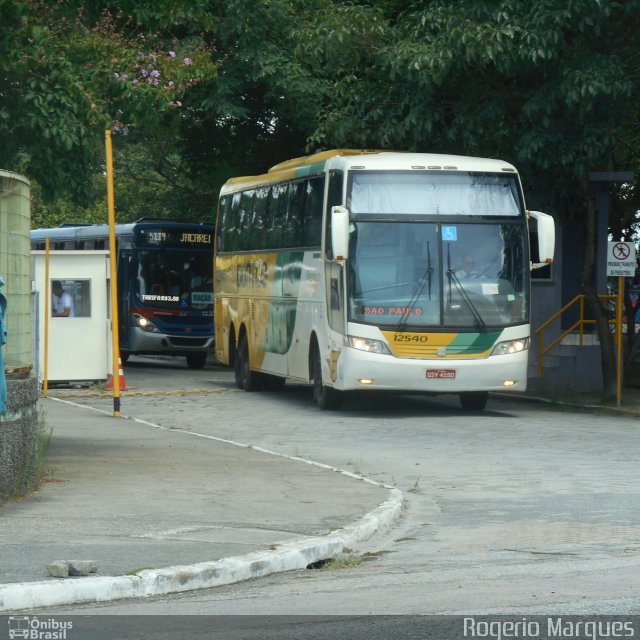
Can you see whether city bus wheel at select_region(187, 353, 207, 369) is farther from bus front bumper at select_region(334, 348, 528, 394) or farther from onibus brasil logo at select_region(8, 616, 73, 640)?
onibus brasil logo at select_region(8, 616, 73, 640)

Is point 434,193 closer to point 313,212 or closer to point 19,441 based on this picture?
point 313,212

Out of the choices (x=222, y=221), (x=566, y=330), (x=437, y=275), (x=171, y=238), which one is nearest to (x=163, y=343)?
(x=171, y=238)

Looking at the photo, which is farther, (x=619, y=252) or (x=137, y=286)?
(x=137, y=286)

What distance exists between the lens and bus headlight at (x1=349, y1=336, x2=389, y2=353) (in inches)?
838

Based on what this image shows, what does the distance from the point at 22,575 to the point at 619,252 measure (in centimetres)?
1671

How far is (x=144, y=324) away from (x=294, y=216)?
11.3m

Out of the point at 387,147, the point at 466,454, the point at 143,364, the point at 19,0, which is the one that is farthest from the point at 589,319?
the point at 19,0

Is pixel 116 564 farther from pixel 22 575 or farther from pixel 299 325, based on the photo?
pixel 299 325

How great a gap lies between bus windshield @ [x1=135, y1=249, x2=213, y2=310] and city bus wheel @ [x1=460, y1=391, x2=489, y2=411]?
1326 cm

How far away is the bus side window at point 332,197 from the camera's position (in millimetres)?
21906

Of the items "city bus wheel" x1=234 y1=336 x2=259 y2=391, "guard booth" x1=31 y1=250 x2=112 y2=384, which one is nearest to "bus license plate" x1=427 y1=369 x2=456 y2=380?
"city bus wheel" x1=234 y1=336 x2=259 y2=391

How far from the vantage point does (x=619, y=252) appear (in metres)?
23.5

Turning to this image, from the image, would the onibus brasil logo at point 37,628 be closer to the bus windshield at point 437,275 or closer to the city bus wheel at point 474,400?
the bus windshield at point 437,275

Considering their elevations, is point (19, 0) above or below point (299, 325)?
above
